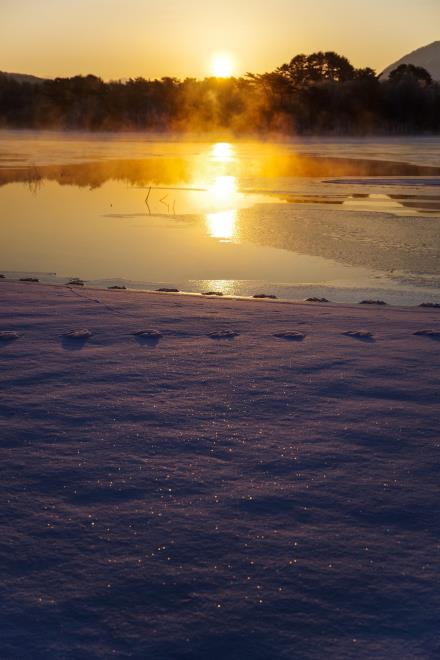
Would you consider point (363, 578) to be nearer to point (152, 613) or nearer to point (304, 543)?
point (304, 543)

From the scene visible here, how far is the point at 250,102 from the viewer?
52562mm

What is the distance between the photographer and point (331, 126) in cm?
4584

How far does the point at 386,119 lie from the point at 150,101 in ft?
58.7

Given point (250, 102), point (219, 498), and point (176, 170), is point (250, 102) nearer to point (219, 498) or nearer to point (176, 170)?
point (176, 170)

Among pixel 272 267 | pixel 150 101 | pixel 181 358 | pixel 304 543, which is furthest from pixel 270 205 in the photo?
pixel 150 101

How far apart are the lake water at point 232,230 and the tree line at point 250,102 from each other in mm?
27537

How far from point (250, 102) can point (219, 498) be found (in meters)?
53.1

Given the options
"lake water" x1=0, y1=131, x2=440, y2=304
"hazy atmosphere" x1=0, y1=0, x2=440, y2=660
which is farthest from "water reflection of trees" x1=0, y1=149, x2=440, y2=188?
"hazy atmosphere" x1=0, y1=0, x2=440, y2=660

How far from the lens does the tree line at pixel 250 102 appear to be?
149ft

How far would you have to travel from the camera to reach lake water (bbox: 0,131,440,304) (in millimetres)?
6488

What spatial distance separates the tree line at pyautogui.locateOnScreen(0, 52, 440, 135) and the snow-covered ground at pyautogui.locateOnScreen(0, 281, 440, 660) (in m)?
41.4

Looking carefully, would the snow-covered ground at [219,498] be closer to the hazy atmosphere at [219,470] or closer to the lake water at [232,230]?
the hazy atmosphere at [219,470]

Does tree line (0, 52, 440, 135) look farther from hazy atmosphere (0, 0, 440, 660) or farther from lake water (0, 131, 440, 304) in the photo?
hazy atmosphere (0, 0, 440, 660)

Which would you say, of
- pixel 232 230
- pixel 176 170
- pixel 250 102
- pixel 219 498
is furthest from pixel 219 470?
pixel 250 102
